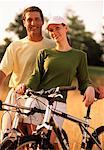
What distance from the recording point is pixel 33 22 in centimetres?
506

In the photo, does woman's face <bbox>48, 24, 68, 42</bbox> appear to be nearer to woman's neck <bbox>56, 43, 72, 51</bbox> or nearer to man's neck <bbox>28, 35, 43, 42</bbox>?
woman's neck <bbox>56, 43, 72, 51</bbox>

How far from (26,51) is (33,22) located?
0.30 meters

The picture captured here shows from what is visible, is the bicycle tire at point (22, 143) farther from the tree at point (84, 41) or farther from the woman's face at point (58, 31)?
the tree at point (84, 41)

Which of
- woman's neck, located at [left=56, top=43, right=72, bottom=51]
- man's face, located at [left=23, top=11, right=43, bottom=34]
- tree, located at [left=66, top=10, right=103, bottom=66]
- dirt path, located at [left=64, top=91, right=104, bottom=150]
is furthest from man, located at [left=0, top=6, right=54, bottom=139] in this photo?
tree, located at [left=66, top=10, right=103, bottom=66]

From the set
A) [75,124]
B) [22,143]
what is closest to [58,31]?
[22,143]

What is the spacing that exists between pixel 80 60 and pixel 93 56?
173 ft

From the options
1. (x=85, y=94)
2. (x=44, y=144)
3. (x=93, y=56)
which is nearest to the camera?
(x=44, y=144)

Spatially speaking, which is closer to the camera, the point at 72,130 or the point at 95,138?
the point at 95,138

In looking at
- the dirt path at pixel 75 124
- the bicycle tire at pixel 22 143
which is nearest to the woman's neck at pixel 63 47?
the bicycle tire at pixel 22 143

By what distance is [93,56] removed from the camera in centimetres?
5731

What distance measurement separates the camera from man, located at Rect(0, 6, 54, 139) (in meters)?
5.10

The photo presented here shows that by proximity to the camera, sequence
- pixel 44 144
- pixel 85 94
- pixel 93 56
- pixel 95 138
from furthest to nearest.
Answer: pixel 93 56 → pixel 95 138 → pixel 85 94 → pixel 44 144

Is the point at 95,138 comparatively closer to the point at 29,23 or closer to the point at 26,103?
the point at 26,103

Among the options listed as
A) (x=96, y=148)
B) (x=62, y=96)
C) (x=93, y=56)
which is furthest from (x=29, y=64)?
(x=93, y=56)
